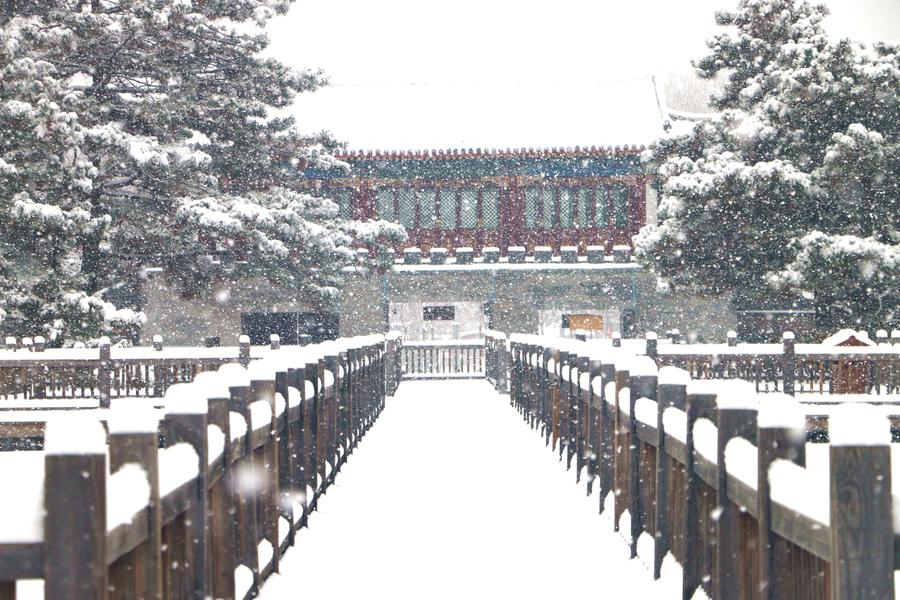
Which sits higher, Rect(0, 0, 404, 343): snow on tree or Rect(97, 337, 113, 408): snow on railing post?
Rect(0, 0, 404, 343): snow on tree

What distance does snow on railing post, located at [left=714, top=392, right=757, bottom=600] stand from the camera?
14.6ft

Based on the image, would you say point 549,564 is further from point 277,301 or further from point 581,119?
point 581,119

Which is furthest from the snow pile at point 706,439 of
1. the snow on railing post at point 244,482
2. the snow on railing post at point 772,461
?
the snow on railing post at point 244,482

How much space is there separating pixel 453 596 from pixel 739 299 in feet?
86.7

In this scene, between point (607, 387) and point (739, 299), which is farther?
point (739, 299)

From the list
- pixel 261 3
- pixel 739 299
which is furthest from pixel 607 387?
pixel 739 299

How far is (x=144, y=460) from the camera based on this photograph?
3.55 m

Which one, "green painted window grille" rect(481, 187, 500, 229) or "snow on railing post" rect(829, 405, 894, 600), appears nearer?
"snow on railing post" rect(829, 405, 894, 600)

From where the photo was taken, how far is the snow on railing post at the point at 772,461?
3701 millimetres

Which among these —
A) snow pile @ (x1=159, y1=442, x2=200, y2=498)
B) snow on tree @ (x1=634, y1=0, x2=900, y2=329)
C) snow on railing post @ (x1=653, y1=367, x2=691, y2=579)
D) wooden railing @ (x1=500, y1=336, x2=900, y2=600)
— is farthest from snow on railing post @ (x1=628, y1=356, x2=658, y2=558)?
snow on tree @ (x1=634, y1=0, x2=900, y2=329)

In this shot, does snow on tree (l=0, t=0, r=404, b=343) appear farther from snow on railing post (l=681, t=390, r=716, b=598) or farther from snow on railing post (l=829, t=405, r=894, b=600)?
snow on railing post (l=829, t=405, r=894, b=600)

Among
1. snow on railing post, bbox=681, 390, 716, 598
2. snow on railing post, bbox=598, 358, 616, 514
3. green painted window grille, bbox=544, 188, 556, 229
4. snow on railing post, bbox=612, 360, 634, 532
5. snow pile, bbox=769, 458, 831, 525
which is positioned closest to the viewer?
snow pile, bbox=769, 458, 831, 525

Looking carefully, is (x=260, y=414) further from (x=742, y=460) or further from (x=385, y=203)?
(x=385, y=203)

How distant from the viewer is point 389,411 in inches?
782
